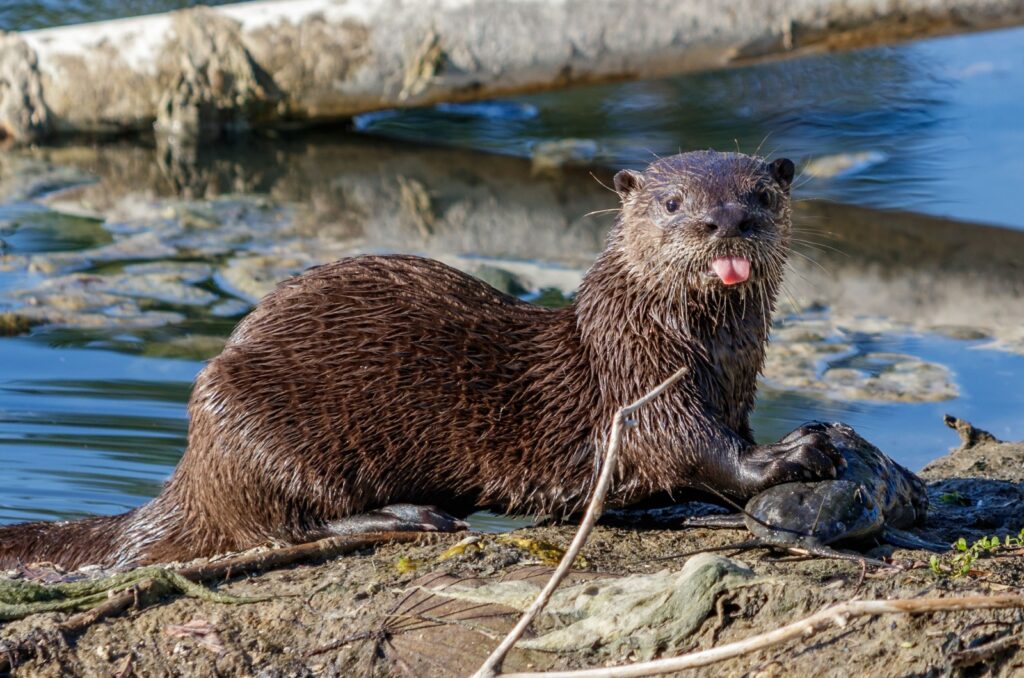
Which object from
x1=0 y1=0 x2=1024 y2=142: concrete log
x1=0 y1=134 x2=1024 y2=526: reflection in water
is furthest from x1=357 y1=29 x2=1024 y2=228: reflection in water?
x1=0 y1=0 x2=1024 y2=142: concrete log

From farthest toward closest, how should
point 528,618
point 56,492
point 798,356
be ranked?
point 798,356
point 56,492
point 528,618

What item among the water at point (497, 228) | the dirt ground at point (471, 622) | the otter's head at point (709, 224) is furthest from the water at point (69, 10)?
the dirt ground at point (471, 622)

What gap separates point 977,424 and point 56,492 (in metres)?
3.37

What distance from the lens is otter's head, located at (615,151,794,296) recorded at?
12.8ft

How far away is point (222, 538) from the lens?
4.12 meters

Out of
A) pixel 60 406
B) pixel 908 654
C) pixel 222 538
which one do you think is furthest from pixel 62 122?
pixel 908 654

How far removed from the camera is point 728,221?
387cm

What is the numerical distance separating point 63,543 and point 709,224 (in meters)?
2.06

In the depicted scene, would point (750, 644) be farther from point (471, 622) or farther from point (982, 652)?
point (471, 622)

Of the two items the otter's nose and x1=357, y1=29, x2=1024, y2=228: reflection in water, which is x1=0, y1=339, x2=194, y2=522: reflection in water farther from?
x1=357, y1=29, x2=1024, y2=228: reflection in water

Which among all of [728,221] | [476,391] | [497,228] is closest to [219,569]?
[476,391]

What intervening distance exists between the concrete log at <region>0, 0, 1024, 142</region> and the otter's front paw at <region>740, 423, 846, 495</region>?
5.82m

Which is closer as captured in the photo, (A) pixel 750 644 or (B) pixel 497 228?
(A) pixel 750 644

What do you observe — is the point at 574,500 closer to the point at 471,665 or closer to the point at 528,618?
the point at 471,665
